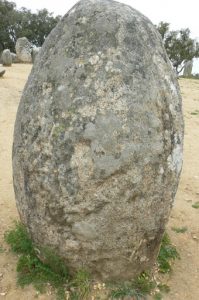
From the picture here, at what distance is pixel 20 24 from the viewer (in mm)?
37438

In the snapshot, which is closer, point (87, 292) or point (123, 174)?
point (123, 174)

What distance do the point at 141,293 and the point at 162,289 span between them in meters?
0.32

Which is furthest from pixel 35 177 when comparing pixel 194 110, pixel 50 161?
pixel 194 110

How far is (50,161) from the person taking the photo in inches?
145

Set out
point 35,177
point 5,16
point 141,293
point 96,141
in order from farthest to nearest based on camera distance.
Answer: point 5,16 → point 141,293 → point 35,177 → point 96,141

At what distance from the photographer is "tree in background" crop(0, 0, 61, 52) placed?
36.7m

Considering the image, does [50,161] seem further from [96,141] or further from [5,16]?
[5,16]

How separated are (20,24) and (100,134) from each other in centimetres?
3658

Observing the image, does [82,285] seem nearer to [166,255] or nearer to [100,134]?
[166,255]

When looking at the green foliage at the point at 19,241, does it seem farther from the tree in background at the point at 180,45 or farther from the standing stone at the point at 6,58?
the tree in background at the point at 180,45

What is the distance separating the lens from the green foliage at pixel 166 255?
4.61 metres

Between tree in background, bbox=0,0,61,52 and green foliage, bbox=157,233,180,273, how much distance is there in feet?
111

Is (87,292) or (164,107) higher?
(164,107)

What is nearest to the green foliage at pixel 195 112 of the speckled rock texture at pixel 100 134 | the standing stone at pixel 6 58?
→ the speckled rock texture at pixel 100 134
